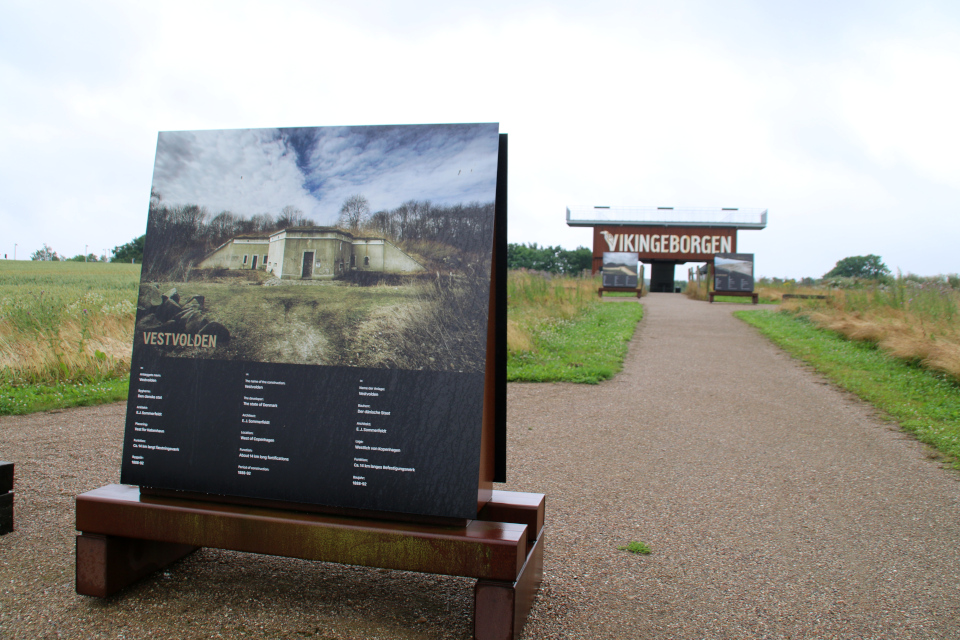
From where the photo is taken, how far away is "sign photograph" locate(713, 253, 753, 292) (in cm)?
2614

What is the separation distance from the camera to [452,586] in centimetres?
302

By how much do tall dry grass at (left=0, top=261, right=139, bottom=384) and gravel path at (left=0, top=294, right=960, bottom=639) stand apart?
209 centimetres

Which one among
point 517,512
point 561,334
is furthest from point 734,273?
point 517,512

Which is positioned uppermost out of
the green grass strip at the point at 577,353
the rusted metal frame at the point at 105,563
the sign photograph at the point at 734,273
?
the sign photograph at the point at 734,273

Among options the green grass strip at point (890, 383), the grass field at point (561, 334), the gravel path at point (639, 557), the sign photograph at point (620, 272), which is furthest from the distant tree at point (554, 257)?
the gravel path at point (639, 557)

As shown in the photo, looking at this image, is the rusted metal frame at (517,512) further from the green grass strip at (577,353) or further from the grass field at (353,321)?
the green grass strip at (577,353)

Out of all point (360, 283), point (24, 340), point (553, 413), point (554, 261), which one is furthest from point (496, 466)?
point (554, 261)

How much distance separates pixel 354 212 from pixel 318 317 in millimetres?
463

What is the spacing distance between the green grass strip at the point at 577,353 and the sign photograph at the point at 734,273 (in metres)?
11.4

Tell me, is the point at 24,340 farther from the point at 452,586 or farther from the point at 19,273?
the point at 452,586

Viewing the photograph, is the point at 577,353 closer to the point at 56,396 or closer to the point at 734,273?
the point at 56,396

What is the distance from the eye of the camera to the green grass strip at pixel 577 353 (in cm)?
928

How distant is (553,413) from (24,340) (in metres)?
7.57

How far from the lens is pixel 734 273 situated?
86.3 feet
